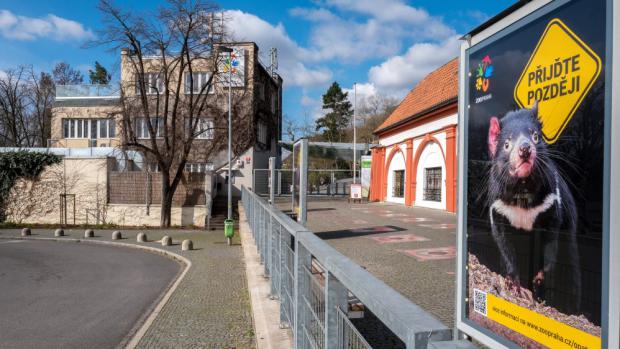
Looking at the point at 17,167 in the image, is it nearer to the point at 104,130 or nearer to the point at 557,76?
the point at 104,130

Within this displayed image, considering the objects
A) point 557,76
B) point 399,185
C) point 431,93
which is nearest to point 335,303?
point 557,76

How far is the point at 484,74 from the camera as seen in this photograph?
3.10m

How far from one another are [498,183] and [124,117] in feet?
87.5

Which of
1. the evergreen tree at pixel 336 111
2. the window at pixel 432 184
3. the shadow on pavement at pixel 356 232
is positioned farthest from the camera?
the evergreen tree at pixel 336 111

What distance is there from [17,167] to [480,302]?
32.9m

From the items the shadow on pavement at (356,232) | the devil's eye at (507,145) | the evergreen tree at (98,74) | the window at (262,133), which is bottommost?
the shadow on pavement at (356,232)

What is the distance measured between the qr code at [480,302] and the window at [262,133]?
1406 inches

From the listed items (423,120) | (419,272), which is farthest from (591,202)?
(423,120)

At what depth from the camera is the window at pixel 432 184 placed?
73.3 ft

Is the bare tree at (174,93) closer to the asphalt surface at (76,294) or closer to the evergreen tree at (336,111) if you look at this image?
the asphalt surface at (76,294)

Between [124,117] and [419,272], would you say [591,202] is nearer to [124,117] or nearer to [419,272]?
[419,272]

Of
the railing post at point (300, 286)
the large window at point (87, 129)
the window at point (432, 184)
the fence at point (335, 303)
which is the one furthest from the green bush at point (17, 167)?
the railing post at point (300, 286)

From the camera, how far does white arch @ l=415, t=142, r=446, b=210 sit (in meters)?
21.7

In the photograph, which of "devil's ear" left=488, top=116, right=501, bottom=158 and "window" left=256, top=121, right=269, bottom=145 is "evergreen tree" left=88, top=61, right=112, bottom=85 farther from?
"devil's ear" left=488, top=116, right=501, bottom=158
